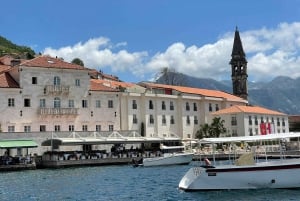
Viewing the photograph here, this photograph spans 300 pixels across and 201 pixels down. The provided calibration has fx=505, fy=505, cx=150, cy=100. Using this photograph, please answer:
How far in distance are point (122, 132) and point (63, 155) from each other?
44.7 feet

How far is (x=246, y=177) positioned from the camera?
111ft

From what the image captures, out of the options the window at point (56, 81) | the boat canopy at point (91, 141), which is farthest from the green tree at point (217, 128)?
the window at point (56, 81)

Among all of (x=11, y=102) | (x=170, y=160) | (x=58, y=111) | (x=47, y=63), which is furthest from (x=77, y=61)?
(x=170, y=160)

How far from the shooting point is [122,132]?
74250 mm

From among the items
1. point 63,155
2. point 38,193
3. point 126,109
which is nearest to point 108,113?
point 126,109

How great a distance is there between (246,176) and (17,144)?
117 feet

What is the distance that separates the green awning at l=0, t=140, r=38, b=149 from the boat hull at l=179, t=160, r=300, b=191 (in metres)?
32.4

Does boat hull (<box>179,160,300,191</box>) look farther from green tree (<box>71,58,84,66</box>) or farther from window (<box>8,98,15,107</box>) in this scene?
green tree (<box>71,58,84,66</box>)

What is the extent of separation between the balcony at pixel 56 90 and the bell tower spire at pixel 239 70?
193 feet

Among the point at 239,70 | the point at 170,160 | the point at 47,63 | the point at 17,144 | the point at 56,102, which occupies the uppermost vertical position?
the point at 239,70

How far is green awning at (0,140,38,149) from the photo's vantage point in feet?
198

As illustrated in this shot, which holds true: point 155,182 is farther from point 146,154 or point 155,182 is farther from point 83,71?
point 83,71

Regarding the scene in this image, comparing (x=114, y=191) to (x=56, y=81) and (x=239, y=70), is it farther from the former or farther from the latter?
(x=239, y=70)

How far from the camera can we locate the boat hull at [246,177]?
33.3 m
